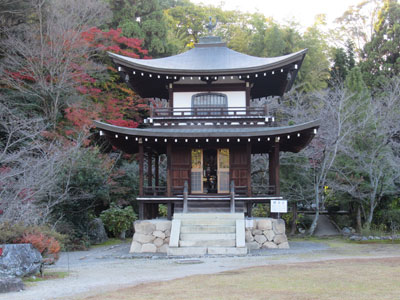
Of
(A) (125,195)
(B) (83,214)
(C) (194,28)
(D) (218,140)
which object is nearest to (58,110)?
(A) (125,195)

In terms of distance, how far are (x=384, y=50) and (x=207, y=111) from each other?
26159mm

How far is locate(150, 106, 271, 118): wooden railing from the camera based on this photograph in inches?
755

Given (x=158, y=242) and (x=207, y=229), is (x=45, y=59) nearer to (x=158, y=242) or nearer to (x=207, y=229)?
(x=158, y=242)

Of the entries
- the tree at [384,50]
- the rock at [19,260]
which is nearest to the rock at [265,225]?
the rock at [19,260]

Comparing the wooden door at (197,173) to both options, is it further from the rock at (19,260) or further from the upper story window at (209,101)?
the rock at (19,260)

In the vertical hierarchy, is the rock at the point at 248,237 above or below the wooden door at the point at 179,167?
below

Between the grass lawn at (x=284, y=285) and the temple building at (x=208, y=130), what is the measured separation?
603cm

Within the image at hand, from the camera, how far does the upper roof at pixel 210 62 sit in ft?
60.1

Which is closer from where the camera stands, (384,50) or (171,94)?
(171,94)

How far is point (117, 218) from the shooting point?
22.8 metres

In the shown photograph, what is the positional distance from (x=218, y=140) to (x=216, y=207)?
2.77 m

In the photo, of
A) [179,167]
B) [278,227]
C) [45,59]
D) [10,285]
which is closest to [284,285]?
[10,285]

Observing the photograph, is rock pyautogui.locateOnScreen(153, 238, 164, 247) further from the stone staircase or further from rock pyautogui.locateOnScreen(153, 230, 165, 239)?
the stone staircase

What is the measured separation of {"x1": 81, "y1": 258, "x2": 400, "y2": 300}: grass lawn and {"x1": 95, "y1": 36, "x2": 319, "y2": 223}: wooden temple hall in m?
6.85
